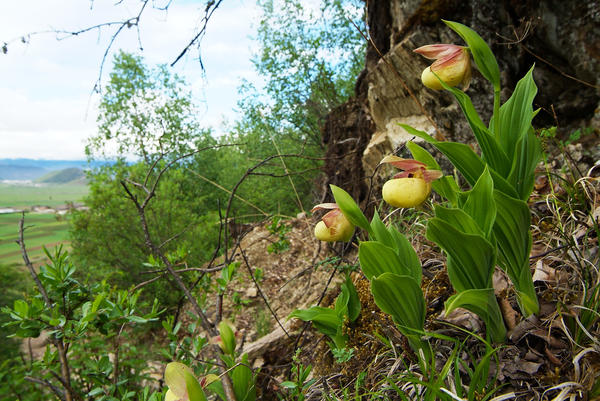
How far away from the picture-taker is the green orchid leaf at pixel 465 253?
726 millimetres

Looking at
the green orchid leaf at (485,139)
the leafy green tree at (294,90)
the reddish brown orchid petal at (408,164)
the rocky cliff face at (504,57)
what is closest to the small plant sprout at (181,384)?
the reddish brown orchid petal at (408,164)

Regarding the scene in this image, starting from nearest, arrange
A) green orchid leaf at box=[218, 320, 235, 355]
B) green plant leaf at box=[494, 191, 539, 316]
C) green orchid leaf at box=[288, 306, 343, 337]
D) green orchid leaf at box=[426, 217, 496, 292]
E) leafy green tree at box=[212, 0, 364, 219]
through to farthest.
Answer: green orchid leaf at box=[426, 217, 496, 292], green plant leaf at box=[494, 191, 539, 316], green orchid leaf at box=[288, 306, 343, 337], green orchid leaf at box=[218, 320, 235, 355], leafy green tree at box=[212, 0, 364, 219]

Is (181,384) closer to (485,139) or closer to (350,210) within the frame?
(350,210)

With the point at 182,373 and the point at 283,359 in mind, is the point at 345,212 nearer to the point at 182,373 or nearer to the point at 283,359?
the point at 182,373

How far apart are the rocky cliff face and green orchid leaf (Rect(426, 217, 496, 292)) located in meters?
0.83

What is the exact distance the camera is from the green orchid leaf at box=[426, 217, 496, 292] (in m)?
0.73

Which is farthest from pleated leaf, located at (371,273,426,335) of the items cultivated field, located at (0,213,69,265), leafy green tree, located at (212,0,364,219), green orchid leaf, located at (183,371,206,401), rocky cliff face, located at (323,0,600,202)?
leafy green tree, located at (212,0,364,219)

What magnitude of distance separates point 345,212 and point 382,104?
6.33 feet

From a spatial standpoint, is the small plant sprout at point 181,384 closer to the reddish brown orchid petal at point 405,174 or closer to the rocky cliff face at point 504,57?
the reddish brown orchid petal at point 405,174


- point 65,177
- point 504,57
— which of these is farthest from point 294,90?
point 65,177

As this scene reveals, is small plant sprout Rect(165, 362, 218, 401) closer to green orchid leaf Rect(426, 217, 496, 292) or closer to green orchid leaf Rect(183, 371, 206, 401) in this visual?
green orchid leaf Rect(183, 371, 206, 401)

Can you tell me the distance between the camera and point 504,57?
77.9 inches

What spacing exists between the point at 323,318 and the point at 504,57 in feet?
5.81

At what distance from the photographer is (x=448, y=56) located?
92cm
